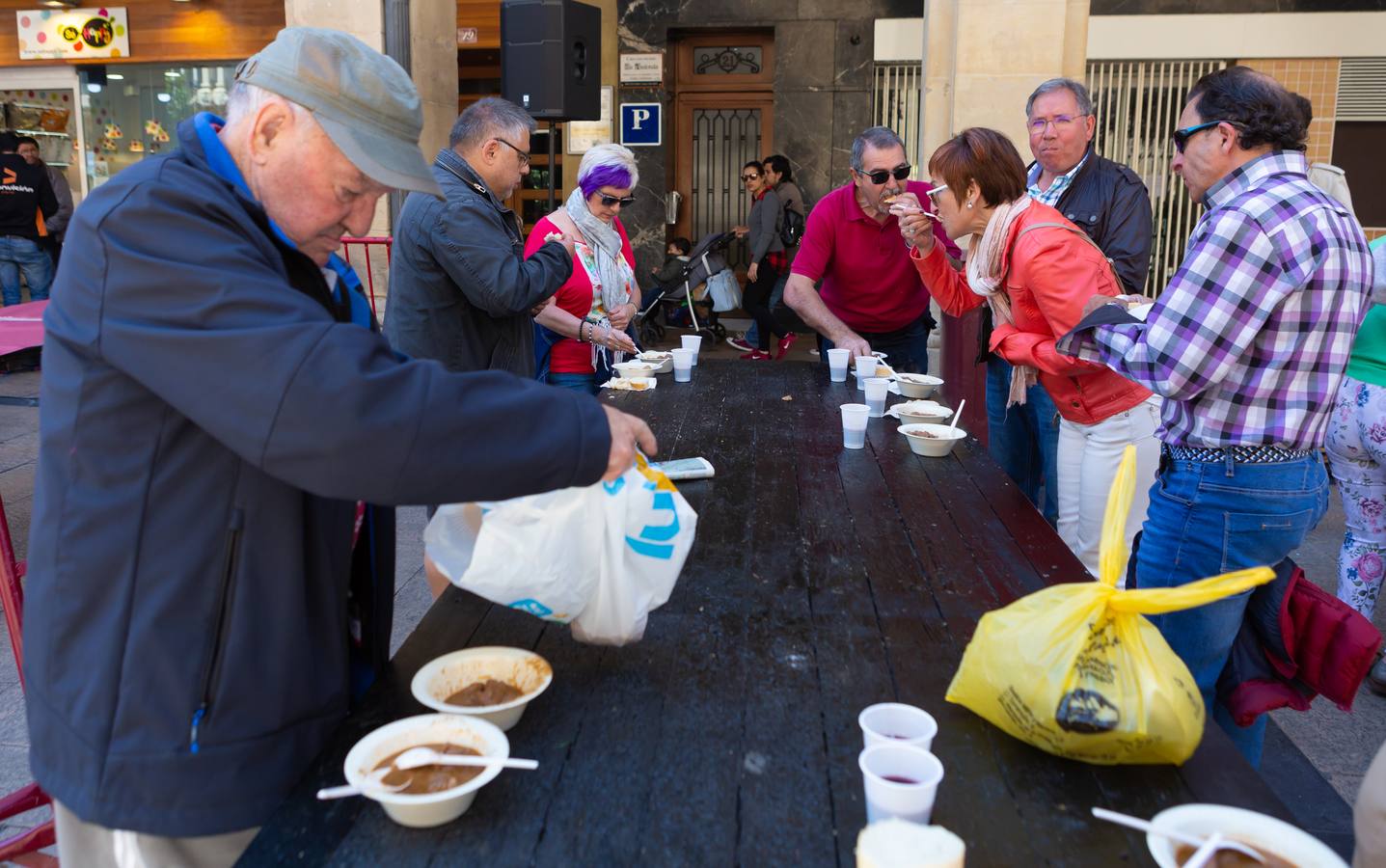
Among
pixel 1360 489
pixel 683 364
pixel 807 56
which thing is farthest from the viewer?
pixel 807 56

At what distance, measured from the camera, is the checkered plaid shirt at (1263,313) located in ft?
7.45

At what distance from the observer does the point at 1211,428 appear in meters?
2.42

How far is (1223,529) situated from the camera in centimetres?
245

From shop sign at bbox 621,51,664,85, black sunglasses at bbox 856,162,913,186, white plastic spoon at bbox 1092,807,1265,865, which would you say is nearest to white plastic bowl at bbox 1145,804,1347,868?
white plastic spoon at bbox 1092,807,1265,865

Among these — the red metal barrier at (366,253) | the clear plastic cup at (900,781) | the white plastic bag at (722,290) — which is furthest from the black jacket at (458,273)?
the white plastic bag at (722,290)

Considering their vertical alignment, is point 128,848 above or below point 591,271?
below

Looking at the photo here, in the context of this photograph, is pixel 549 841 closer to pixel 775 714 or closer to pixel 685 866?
pixel 685 866

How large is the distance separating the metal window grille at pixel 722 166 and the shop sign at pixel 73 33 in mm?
6656

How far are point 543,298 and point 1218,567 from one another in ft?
7.78

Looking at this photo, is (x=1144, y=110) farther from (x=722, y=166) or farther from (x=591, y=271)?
(x=591, y=271)

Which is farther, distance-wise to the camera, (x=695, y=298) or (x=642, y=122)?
(x=695, y=298)

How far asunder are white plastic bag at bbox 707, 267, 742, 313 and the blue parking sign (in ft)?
5.61

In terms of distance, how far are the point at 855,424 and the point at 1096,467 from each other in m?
0.76

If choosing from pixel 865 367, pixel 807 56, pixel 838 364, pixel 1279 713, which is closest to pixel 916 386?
pixel 865 367
